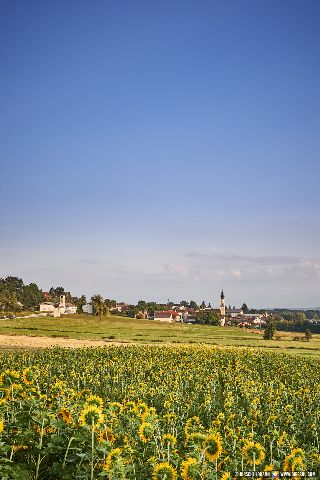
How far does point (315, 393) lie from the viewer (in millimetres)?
17547

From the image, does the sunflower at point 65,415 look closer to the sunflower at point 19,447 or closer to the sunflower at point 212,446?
the sunflower at point 19,447

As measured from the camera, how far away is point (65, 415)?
7.13 metres

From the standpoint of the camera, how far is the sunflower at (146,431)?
5.88m

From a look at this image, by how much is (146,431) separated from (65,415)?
5.75 feet

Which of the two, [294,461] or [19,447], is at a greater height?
[294,461]

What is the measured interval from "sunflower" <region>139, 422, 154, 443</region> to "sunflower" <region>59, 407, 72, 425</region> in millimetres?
1381

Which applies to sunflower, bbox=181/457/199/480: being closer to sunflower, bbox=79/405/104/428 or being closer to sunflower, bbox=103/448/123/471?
sunflower, bbox=103/448/123/471

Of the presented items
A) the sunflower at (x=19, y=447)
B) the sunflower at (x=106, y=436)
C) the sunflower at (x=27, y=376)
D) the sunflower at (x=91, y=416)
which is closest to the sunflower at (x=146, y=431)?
the sunflower at (x=106, y=436)

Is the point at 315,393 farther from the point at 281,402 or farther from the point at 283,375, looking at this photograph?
the point at 283,375

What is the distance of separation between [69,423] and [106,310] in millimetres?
117201

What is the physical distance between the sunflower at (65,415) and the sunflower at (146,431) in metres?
1.38

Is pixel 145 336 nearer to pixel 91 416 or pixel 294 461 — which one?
pixel 91 416

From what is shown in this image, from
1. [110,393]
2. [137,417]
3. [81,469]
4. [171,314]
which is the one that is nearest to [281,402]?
[110,393]

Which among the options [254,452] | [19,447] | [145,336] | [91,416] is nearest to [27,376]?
[19,447]
